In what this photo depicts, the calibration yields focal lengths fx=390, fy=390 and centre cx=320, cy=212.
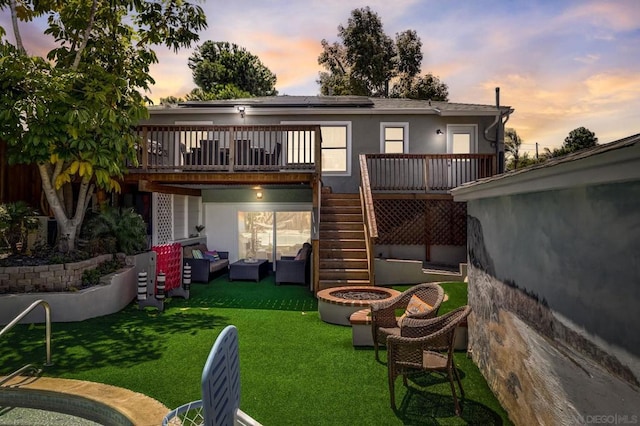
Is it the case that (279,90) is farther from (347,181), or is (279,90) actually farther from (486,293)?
(486,293)

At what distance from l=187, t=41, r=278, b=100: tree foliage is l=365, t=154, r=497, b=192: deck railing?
19.5 meters

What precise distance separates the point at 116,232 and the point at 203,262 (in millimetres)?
2376

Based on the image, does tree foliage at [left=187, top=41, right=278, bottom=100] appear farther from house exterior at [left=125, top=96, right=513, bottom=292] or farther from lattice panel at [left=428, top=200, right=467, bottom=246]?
lattice panel at [left=428, top=200, right=467, bottom=246]

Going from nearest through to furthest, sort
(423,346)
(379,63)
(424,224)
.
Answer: (423,346)
(424,224)
(379,63)

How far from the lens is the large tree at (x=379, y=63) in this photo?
28.4 meters

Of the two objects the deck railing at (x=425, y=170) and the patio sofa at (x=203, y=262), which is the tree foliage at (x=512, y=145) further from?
the patio sofa at (x=203, y=262)

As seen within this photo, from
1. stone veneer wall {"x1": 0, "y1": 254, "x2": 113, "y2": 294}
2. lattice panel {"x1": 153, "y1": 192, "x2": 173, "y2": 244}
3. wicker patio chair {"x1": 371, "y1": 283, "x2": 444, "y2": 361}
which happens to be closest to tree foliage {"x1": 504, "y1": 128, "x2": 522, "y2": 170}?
lattice panel {"x1": 153, "y1": 192, "x2": 173, "y2": 244}

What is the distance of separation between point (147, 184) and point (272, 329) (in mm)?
5766

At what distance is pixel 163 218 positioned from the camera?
11.8 m

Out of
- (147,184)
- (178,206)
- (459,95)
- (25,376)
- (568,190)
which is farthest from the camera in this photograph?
(459,95)

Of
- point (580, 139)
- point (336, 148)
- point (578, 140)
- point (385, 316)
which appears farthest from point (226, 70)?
point (580, 139)

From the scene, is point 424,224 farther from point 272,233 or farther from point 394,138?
point 272,233

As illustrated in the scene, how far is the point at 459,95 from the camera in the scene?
3064cm

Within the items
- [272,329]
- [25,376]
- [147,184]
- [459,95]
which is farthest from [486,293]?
[459,95]
